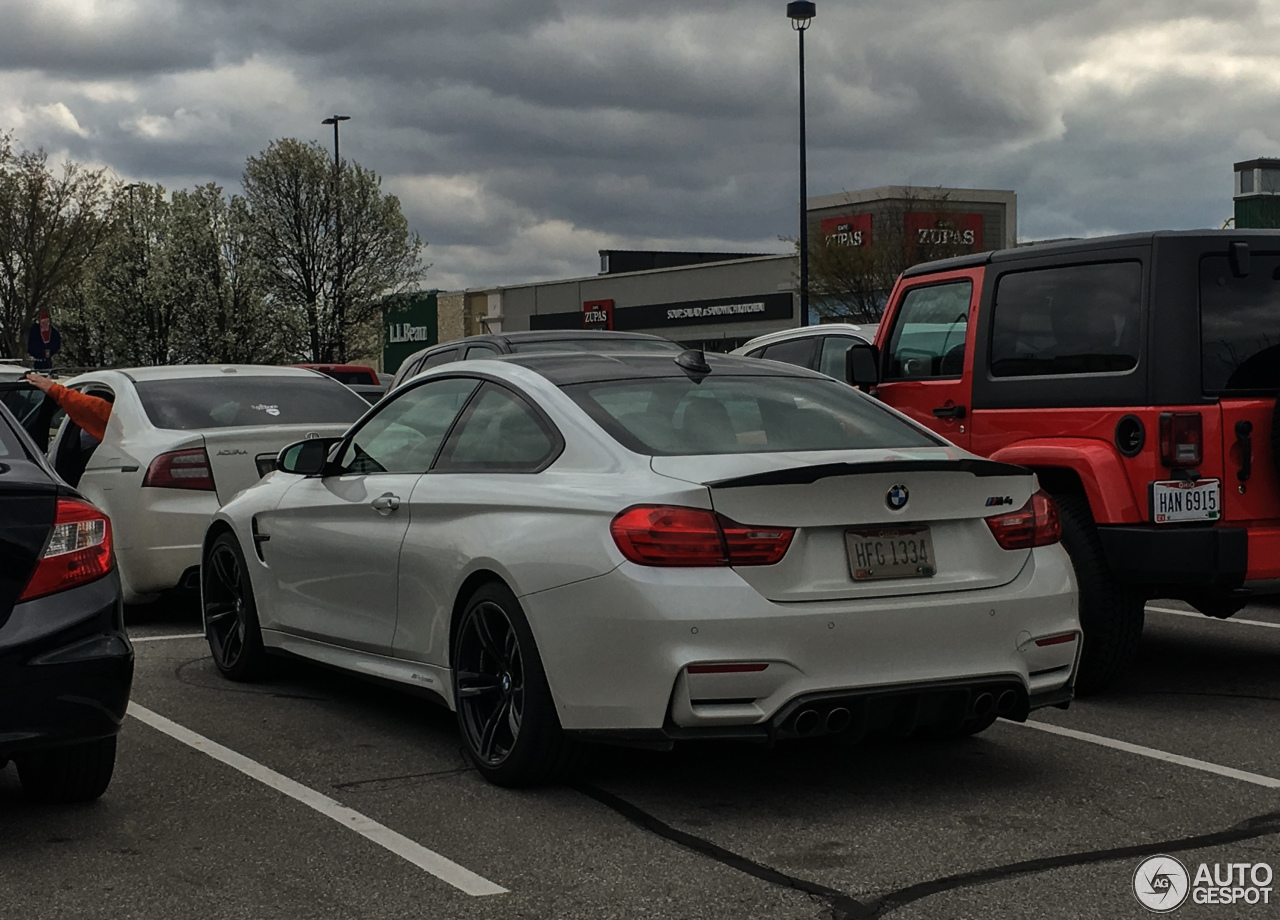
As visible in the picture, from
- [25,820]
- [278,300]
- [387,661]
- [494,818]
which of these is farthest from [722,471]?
[278,300]

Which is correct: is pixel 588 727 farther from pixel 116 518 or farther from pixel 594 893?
pixel 116 518

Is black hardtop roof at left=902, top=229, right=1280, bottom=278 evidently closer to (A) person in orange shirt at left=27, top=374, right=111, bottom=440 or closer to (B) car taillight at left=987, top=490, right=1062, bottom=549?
(B) car taillight at left=987, top=490, right=1062, bottom=549

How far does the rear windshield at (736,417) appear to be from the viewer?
5.64 metres

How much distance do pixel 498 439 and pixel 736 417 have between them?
0.88 metres

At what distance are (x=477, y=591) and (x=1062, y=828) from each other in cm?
205

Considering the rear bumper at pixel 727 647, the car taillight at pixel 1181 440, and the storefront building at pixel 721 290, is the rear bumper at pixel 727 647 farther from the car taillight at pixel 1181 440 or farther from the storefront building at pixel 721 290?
the storefront building at pixel 721 290

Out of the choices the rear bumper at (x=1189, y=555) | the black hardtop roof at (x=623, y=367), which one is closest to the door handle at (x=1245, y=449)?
the rear bumper at (x=1189, y=555)

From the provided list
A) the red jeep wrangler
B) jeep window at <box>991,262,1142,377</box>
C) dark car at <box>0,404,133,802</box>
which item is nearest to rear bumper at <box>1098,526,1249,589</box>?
the red jeep wrangler

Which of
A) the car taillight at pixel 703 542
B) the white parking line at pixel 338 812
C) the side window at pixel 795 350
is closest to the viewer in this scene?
the white parking line at pixel 338 812

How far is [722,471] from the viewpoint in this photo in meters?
5.22

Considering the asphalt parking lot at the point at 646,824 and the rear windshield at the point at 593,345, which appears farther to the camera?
the rear windshield at the point at 593,345

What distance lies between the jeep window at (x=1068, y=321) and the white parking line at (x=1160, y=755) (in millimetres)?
1648

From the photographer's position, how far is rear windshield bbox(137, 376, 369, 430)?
9.88 meters

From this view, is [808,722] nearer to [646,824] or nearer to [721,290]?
[646,824]
